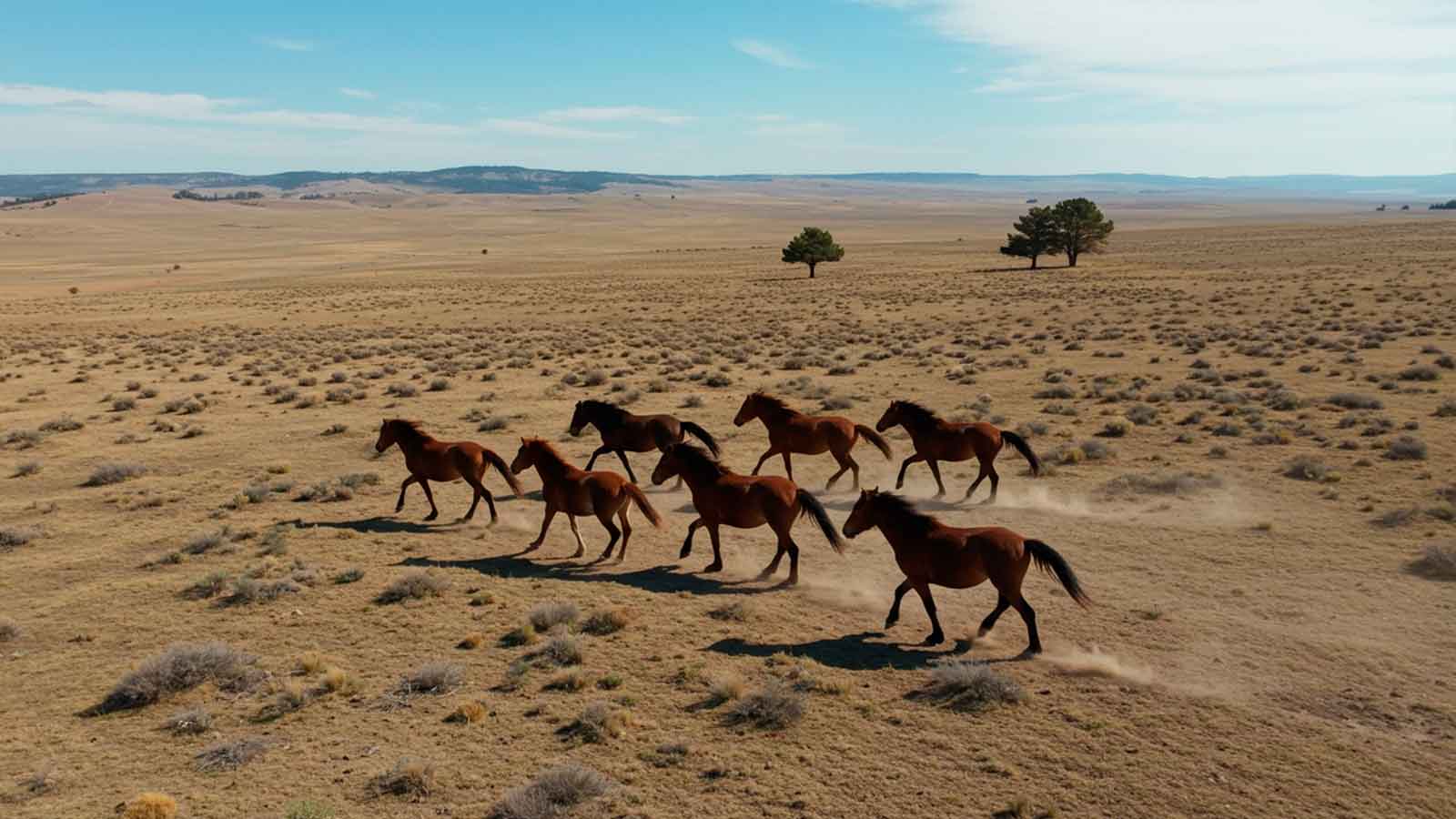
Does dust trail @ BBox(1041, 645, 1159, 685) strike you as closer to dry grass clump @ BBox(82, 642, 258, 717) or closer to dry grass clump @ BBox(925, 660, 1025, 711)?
dry grass clump @ BBox(925, 660, 1025, 711)

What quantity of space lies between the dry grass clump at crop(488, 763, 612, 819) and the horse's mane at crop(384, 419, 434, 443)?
317 inches

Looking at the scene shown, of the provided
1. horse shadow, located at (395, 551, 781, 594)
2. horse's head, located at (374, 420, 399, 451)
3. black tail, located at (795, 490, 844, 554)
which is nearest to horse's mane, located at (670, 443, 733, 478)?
black tail, located at (795, 490, 844, 554)

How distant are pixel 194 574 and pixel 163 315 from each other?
4927 cm

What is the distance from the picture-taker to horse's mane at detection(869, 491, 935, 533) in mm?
9289

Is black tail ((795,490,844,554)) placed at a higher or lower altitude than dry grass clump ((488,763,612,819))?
higher

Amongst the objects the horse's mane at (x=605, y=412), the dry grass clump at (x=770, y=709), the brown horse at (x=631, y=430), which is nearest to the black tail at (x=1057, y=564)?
the dry grass clump at (x=770, y=709)

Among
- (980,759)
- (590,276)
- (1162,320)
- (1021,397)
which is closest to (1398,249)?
(1162,320)

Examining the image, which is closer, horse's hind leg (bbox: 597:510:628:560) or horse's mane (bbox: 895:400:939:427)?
horse's hind leg (bbox: 597:510:628:560)

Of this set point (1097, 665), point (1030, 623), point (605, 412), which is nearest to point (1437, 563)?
Answer: point (1097, 665)

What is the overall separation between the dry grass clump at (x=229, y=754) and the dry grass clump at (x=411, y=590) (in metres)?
3.26

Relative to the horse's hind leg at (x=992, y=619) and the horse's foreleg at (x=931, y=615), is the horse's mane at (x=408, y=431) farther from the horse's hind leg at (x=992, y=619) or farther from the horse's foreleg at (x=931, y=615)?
the horse's hind leg at (x=992, y=619)

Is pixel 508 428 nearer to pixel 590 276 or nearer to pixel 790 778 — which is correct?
pixel 790 778

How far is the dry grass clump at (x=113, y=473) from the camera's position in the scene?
16.8m

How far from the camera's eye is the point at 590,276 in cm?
7888
